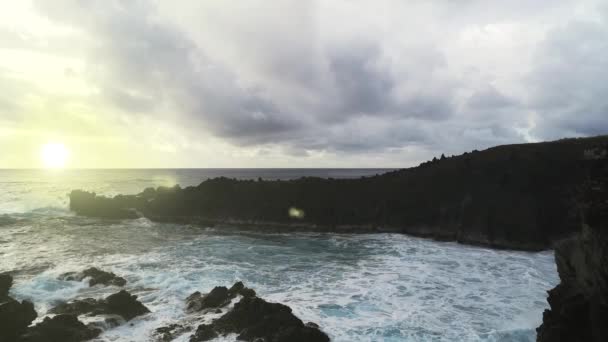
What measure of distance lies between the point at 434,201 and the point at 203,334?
3161cm

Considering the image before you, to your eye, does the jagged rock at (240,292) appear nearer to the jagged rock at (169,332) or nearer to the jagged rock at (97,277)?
the jagged rock at (169,332)

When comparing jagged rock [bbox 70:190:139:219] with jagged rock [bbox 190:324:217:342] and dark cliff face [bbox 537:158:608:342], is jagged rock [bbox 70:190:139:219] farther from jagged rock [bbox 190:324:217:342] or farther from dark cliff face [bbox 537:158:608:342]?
dark cliff face [bbox 537:158:608:342]

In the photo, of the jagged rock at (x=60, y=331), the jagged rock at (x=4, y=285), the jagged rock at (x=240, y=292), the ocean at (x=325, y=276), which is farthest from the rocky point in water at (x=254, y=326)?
the jagged rock at (x=4, y=285)

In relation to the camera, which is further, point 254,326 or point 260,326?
point 254,326

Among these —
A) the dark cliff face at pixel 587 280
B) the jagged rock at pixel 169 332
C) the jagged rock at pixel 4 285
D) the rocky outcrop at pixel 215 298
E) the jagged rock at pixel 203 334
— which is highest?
the dark cliff face at pixel 587 280

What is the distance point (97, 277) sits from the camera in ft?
70.4

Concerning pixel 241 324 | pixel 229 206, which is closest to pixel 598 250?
pixel 241 324

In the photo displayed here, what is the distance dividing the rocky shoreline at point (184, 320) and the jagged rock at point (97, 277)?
11.2 ft

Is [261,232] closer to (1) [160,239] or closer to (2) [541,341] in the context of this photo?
(1) [160,239]

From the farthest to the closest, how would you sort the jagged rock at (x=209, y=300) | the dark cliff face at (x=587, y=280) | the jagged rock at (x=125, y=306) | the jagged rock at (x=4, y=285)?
the jagged rock at (x=209, y=300)
the jagged rock at (x=4, y=285)
the jagged rock at (x=125, y=306)
the dark cliff face at (x=587, y=280)

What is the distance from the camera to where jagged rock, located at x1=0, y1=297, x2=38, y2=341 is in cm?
1341

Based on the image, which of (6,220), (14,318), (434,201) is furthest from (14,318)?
(6,220)

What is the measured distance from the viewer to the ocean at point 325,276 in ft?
50.7

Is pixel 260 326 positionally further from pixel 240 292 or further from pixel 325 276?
pixel 325 276
